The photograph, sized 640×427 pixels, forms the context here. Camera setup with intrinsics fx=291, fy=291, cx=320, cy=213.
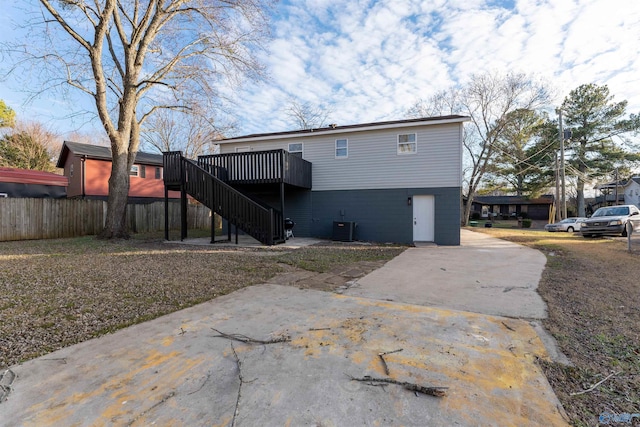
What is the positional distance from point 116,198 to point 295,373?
12.0 meters

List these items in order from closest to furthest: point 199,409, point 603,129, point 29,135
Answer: point 199,409
point 29,135
point 603,129

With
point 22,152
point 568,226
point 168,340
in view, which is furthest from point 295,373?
point 22,152

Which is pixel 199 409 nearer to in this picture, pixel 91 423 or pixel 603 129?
pixel 91 423

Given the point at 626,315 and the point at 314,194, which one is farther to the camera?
the point at 314,194

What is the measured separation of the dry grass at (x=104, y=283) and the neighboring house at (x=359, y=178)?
304 cm

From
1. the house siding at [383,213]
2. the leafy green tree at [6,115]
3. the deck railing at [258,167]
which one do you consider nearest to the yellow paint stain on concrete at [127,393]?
Result: the deck railing at [258,167]

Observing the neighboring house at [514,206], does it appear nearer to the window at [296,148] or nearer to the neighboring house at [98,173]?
the window at [296,148]

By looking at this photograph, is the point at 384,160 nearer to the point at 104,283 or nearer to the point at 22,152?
the point at 104,283

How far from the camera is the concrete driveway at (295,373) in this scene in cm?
190

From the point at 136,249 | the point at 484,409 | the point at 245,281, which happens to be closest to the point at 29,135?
the point at 136,249

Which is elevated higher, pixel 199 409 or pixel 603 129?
pixel 603 129

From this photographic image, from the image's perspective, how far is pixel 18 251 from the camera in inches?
331

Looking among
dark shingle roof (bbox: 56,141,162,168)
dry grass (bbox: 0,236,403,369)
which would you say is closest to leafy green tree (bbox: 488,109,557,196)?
dry grass (bbox: 0,236,403,369)

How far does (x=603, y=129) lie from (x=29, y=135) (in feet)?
165
